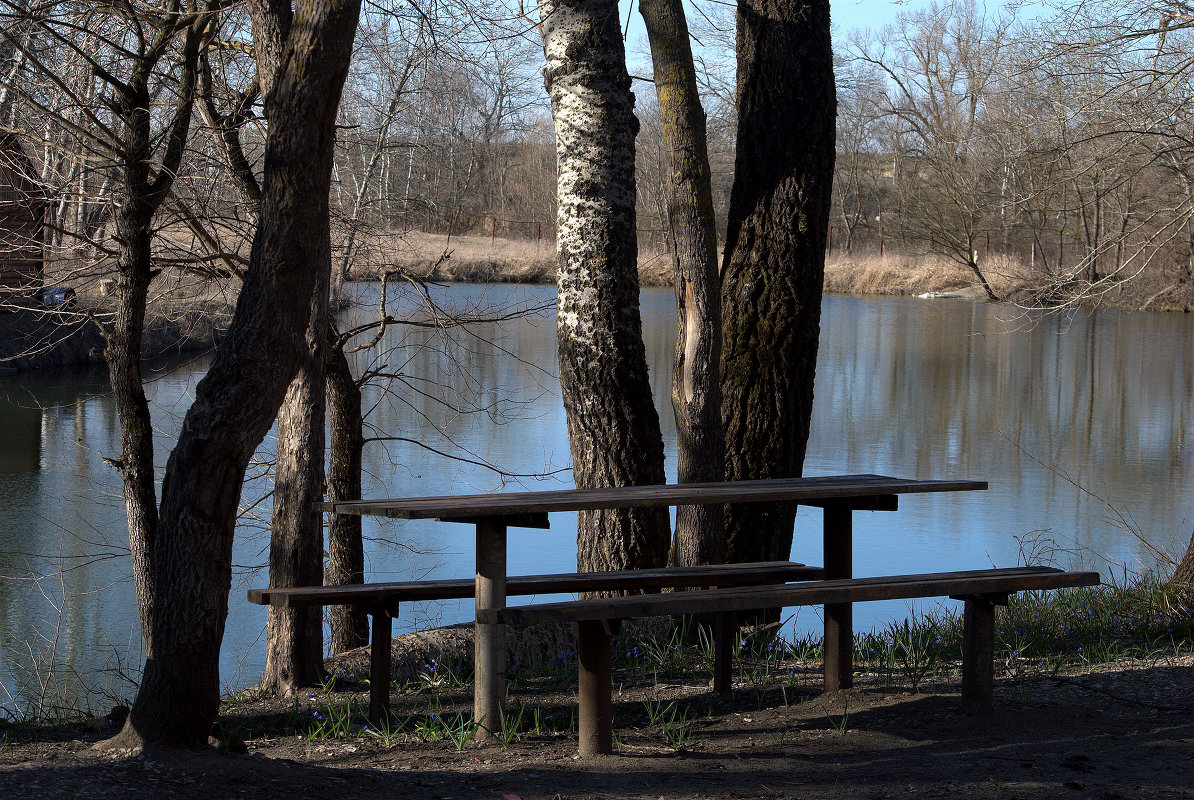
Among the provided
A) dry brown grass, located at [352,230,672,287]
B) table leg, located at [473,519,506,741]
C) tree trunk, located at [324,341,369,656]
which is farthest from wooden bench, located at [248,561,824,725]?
dry brown grass, located at [352,230,672,287]

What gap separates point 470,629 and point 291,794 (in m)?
2.74


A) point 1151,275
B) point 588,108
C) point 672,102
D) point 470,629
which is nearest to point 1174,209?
point 672,102

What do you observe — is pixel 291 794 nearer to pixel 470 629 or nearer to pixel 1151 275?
pixel 470 629

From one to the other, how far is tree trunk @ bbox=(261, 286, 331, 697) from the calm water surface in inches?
38.5

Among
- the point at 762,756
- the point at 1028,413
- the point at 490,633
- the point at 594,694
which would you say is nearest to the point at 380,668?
the point at 490,633

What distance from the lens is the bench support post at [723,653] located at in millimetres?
4523

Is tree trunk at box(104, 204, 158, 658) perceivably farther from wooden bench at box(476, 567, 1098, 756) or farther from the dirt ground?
wooden bench at box(476, 567, 1098, 756)

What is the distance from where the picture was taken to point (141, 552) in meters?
6.09

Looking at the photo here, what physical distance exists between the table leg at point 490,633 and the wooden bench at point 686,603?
0.34ft

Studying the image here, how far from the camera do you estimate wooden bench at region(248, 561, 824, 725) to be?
421 centimetres

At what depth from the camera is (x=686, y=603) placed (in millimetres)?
3637

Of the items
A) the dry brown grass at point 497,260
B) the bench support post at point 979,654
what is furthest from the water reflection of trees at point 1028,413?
the bench support post at point 979,654

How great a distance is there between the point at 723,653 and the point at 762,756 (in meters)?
0.78

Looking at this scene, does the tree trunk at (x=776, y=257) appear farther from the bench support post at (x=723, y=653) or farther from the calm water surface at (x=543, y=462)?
the calm water surface at (x=543, y=462)
